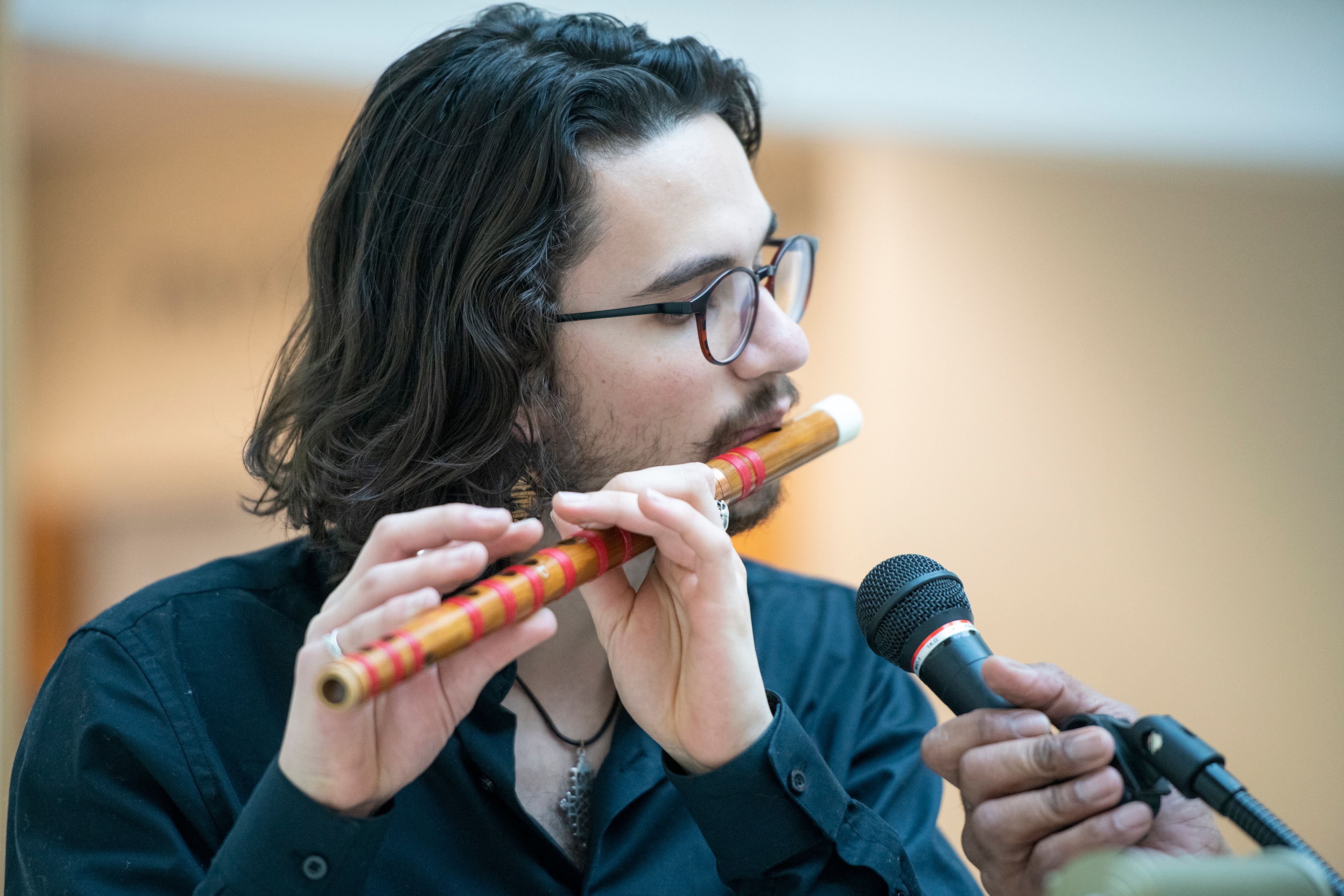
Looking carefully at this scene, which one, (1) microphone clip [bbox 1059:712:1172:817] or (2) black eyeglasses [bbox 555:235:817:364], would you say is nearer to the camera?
(1) microphone clip [bbox 1059:712:1172:817]

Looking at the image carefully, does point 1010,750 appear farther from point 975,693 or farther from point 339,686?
point 339,686

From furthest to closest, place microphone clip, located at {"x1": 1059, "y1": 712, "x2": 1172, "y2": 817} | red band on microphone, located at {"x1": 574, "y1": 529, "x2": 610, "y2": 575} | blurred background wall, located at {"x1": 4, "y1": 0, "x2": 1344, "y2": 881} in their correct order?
blurred background wall, located at {"x1": 4, "y1": 0, "x2": 1344, "y2": 881} → red band on microphone, located at {"x1": 574, "y1": 529, "x2": 610, "y2": 575} → microphone clip, located at {"x1": 1059, "y1": 712, "x2": 1172, "y2": 817}

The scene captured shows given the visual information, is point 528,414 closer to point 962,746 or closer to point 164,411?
point 962,746

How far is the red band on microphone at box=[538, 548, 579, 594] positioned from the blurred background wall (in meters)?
2.42

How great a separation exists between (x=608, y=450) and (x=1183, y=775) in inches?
37.3

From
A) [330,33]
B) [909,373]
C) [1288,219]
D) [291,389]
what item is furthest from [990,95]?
[291,389]

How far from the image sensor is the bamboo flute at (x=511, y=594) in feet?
2.97

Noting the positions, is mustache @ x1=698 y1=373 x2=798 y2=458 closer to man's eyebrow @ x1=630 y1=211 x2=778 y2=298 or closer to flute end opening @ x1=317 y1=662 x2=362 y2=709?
man's eyebrow @ x1=630 y1=211 x2=778 y2=298

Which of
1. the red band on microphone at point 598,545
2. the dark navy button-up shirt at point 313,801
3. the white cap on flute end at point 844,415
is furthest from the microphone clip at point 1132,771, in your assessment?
the white cap on flute end at point 844,415

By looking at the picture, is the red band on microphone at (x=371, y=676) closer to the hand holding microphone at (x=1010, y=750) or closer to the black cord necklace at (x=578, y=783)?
the hand holding microphone at (x=1010, y=750)

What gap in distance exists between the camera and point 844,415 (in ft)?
5.59

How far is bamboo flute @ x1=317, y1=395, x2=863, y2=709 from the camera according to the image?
0.91 metres

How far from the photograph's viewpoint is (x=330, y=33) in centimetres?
318

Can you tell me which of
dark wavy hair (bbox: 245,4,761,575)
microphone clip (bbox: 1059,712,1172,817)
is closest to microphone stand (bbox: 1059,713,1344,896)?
microphone clip (bbox: 1059,712,1172,817)
